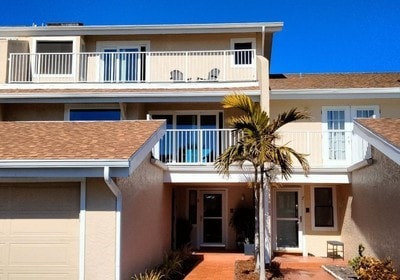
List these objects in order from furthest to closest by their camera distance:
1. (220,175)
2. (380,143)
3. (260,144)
Result: (220,175)
(260,144)
(380,143)

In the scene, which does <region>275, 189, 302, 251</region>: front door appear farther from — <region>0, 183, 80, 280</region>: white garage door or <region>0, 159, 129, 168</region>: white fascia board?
<region>0, 159, 129, 168</region>: white fascia board

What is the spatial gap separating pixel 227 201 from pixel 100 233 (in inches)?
383

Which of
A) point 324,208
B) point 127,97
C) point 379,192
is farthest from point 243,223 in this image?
point 379,192

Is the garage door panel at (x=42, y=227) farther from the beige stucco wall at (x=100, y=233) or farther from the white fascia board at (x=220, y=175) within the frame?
the white fascia board at (x=220, y=175)

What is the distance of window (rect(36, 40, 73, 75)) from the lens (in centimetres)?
1770

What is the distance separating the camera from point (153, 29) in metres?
17.2

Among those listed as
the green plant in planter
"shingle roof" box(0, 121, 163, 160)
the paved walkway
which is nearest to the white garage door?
"shingle roof" box(0, 121, 163, 160)

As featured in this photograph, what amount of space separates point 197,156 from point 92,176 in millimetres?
7593

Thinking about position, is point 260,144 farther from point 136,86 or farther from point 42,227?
point 136,86

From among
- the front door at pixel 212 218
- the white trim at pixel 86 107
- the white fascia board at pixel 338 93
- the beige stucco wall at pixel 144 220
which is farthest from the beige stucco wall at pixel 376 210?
the white trim at pixel 86 107

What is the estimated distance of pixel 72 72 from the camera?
17.6 meters

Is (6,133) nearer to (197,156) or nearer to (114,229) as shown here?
(114,229)

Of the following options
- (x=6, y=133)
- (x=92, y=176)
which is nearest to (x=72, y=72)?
(x=6, y=133)

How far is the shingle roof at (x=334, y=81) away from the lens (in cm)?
1700
